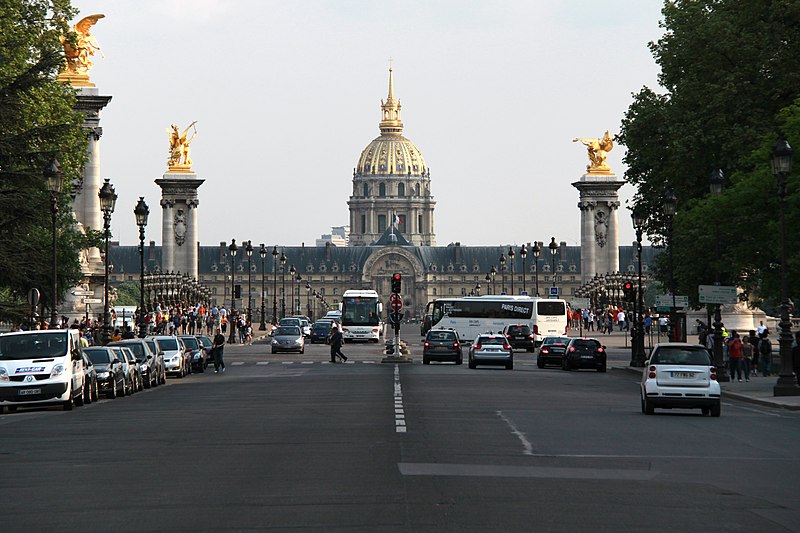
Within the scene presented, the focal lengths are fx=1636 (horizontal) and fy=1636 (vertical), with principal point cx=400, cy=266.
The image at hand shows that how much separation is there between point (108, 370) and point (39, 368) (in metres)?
5.71

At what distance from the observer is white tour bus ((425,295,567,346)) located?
99562 mm

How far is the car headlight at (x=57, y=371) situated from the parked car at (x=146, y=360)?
10.5 metres

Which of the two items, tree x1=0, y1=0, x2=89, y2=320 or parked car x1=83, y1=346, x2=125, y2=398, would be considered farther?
tree x1=0, y1=0, x2=89, y2=320

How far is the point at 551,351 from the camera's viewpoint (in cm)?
6525

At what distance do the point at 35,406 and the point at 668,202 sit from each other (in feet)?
81.2

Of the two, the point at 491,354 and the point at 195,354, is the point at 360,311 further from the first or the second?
the point at 195,354

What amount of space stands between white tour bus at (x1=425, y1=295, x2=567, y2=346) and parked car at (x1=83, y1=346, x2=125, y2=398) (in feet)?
200

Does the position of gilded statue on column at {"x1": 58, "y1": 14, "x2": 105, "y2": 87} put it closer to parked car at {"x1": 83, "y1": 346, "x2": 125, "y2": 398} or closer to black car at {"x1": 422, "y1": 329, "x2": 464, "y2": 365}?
black car at {"x1": 422, "y1": 329, "x2": 464, "y2": 365}

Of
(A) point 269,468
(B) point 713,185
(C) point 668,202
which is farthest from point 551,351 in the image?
(A) point 269,468

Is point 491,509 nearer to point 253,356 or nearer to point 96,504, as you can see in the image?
point 96,504

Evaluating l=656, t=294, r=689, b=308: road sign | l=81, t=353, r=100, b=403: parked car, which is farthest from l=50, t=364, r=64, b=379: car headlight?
l=656, t=294, r=689, b=308: road sign

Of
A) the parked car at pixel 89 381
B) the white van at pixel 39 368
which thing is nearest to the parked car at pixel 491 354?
the parked car at pixel 89 381

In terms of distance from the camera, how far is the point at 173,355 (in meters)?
54.2

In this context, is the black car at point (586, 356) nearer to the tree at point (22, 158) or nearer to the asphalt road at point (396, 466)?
the tree at point (22, 158)
